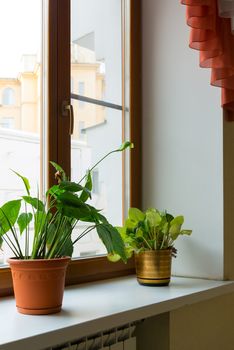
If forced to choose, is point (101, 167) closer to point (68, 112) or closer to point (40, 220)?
point (68, 112)

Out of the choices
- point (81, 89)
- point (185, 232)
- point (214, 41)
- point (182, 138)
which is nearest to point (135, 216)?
point (185, 232)

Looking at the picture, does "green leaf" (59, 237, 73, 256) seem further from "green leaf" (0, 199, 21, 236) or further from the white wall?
the white wall

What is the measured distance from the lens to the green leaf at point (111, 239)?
1170mm

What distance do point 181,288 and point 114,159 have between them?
1.83 ft

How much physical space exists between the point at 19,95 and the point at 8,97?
44 mm

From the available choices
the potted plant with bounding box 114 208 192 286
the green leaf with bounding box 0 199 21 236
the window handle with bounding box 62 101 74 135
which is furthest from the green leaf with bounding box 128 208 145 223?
the green leaf with bounding box 0 199 21 236

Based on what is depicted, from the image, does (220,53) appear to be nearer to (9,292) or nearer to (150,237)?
(150,237)

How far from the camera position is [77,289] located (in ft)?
4.96

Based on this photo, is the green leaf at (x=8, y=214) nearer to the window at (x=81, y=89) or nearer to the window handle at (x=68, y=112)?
the window handle at (x=68, y=112)

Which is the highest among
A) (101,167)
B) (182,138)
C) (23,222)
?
(182,138)

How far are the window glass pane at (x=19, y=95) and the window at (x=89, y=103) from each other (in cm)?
1

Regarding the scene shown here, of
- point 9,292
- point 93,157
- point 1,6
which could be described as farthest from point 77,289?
point 1,6

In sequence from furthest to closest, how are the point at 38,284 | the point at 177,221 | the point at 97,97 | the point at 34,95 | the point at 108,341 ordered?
the point at 97,97 < the point at 177,221 < the point at 34,95 < the point at 108,341 < the point at 38,284

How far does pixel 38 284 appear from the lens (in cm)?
116
